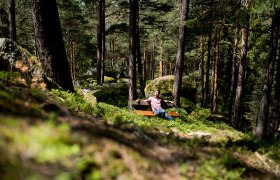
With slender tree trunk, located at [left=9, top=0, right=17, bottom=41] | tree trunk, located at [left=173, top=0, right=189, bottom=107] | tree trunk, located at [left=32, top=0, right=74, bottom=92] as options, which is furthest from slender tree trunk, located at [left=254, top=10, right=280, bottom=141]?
slender tree trunk, located at [left=9, top=0, right=17, bottom=41]

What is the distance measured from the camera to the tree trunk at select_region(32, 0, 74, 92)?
9195 mm

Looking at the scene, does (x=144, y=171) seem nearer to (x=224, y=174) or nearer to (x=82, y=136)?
(x=82, y=136)

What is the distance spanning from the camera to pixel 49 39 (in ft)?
30.9

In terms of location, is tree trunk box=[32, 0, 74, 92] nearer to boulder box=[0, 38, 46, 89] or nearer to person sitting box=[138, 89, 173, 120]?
boulder box=[0, 38, 46, 89]

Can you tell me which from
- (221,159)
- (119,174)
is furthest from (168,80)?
(119,174)

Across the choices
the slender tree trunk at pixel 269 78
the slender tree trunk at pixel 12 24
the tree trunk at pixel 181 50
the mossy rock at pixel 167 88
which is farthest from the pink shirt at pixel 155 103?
the slender tree trunk at pixel 12 24

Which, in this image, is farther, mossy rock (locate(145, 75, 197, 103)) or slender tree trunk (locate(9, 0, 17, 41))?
mossy rock (locate(145, 75, 197, 103))

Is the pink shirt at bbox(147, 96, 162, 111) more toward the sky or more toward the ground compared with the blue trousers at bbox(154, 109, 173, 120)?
more toward the sky

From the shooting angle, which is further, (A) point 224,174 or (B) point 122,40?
(B) point 122,40

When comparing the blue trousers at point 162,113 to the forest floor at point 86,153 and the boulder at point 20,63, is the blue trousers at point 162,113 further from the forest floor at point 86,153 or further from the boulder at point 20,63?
the forest floor at point 86,153

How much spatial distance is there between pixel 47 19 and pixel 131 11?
282 inches

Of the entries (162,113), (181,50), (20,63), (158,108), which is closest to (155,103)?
(158,108)

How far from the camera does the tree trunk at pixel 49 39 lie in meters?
9.20

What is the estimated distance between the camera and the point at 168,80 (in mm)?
25312
